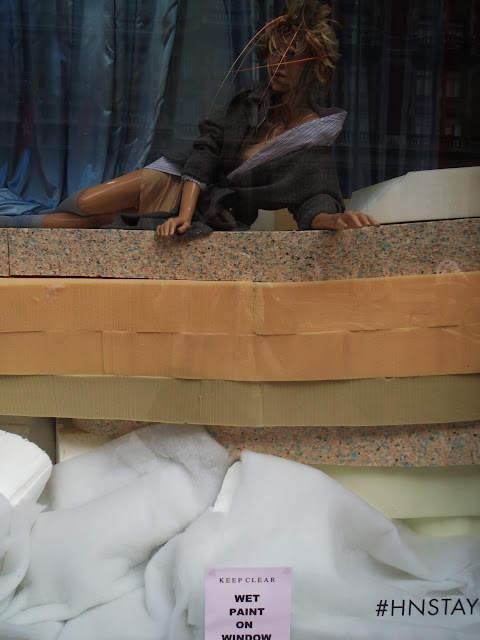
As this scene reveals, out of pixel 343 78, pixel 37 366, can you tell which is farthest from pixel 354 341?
pixel 37 366

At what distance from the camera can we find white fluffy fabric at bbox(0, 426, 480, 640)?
0.75 metres

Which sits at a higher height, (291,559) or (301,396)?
(301,396)

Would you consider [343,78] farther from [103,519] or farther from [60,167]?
[103,519]

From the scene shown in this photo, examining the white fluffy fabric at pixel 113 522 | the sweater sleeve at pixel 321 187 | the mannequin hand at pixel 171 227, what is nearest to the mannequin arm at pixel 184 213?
the mannequin hand at pixel 171 227

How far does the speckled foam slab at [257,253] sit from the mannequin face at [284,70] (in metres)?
0.19

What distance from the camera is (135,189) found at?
817 millimetres

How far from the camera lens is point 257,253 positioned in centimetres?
80

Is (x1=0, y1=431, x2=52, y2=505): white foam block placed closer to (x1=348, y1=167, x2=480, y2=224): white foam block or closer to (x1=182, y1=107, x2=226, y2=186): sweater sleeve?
(x1=182, y1=107, x2=226, y2=186): sweater sleeve

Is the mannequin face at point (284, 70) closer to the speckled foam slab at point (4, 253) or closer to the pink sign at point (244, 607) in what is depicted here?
the speckled foam slab at point (4, 253)

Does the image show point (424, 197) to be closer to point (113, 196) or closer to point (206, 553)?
point (113, 196)

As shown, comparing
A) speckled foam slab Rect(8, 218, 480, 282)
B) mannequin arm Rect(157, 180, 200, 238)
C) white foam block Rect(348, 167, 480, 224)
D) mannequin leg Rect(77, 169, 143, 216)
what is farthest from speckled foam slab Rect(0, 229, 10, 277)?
white foam block Rect(348, 167, 480, 224)

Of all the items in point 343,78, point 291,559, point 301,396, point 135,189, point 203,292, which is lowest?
point 291,559

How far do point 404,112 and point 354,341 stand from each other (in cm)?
30

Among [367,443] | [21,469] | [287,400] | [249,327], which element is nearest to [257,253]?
[249,327]
